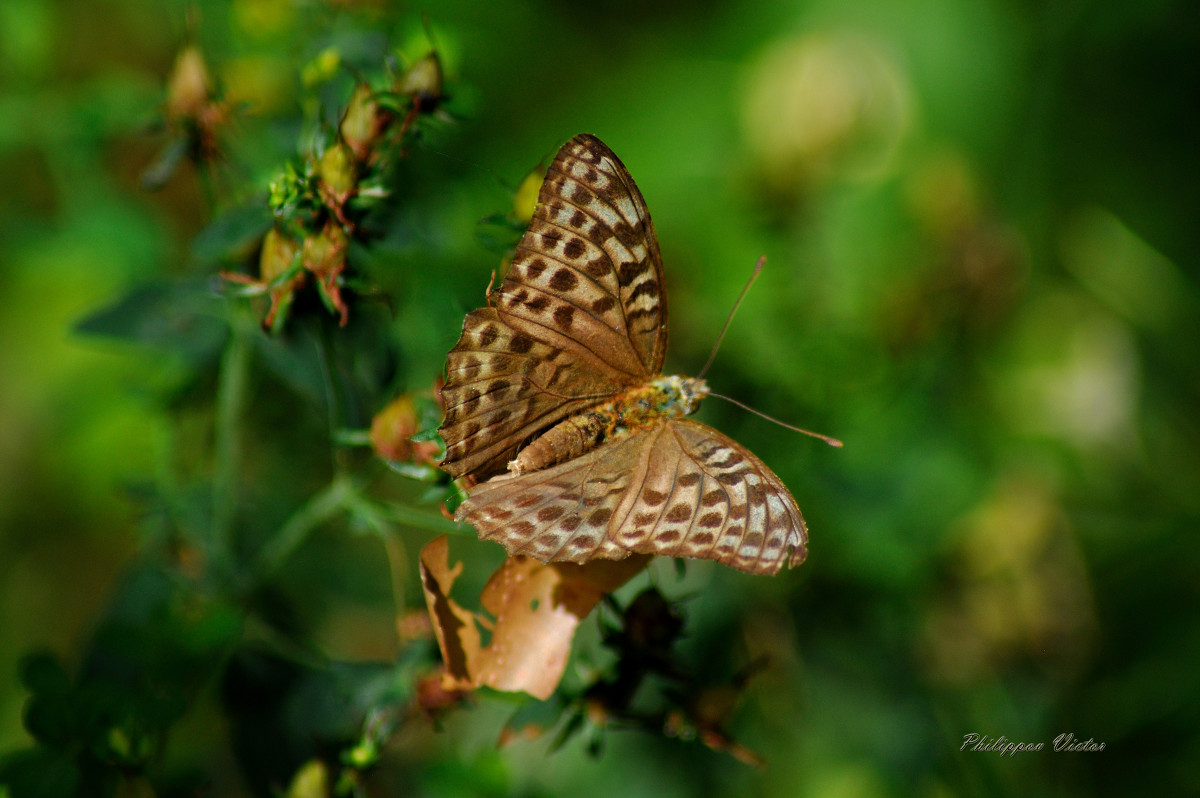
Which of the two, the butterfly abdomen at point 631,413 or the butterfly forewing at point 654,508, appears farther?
the butterfly abdomen at point 631,413

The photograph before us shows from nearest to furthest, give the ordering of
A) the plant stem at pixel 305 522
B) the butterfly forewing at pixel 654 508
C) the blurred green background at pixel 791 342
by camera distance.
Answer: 1. the butterfly forewing at pixel 654 508
2. the plant stem at pixel 305 522
3. the blurred green background at pixel 791 342

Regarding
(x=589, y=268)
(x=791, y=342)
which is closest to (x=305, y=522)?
(x=589, y=268)

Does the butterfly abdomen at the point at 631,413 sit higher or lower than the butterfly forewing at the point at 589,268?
lower

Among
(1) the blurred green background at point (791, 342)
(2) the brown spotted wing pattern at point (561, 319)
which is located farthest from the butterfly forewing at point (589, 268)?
(1) the blurred green background at point (791, 342)

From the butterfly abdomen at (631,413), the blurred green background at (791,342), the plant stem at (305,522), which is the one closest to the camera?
the butterfly abdomen at (631,413)

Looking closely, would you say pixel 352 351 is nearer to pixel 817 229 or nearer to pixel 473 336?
pixel 473 336

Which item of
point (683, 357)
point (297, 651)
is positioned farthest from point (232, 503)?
point (683, 357)

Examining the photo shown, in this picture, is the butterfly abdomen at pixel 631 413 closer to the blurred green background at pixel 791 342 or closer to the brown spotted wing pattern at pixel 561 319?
the brown spotted wing pattern at pixel 561 319
